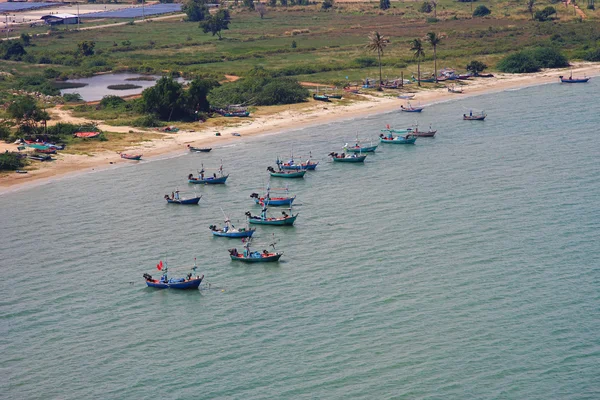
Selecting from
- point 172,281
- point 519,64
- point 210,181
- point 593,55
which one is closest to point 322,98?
point 210,181

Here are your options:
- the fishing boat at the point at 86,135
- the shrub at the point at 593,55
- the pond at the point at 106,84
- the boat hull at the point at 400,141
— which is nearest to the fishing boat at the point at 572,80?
the shrub at the point at 593,55

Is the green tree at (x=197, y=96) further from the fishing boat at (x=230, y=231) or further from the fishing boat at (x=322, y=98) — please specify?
the fishing boat at (x=230, y=231)

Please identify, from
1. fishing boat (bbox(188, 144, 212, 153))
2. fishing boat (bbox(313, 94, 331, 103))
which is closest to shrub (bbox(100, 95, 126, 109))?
fishing boat (bbox(188, 144, 212, 153))

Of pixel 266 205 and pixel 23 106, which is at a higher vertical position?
pixel 23 106

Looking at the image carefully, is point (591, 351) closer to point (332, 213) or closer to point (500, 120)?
point (332, 213)

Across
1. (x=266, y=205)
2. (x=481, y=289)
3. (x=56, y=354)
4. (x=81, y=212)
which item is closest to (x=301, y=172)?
(x=266, y=205)

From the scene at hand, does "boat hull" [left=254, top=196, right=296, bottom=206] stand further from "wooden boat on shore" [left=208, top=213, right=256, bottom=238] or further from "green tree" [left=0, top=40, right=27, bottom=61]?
"green tree" [left=0, top=40, right=27, bottom=61]
